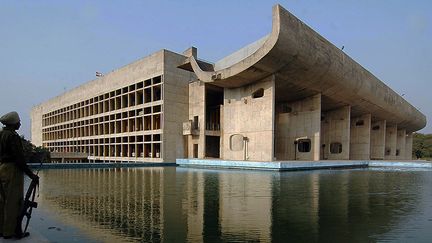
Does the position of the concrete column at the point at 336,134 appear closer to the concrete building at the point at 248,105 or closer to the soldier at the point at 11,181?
the concrete building at the point at 248,105

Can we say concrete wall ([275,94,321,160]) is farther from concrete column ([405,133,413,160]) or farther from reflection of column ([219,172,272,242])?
concrete column ([405,133,413,160])

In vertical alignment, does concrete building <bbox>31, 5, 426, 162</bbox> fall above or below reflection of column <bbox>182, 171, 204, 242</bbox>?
above

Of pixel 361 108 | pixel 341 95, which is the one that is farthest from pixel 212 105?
pixel 361 108

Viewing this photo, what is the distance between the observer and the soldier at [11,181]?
370 cm

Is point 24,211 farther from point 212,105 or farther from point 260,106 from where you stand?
point 212,105

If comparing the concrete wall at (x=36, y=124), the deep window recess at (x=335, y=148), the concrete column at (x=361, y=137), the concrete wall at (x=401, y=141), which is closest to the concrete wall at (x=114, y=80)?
the concrete wall at (x=36, y=124)

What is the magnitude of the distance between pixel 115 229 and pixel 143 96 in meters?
29.4

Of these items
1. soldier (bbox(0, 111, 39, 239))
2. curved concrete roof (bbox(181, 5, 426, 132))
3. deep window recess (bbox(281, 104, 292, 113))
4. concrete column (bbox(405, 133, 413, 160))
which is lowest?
concrete column (bbox(405, 133, 413, 160))

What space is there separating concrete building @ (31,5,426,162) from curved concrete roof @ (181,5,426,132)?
8cm

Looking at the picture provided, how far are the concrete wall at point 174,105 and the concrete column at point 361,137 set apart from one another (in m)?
22.6

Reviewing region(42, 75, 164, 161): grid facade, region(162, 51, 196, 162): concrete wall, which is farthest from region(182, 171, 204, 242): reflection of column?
region(42, 75, 164, 161): grid facade

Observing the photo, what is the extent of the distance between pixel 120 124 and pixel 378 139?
35806 mm

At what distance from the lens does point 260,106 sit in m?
25.8

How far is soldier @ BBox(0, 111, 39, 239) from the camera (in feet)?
12.1
